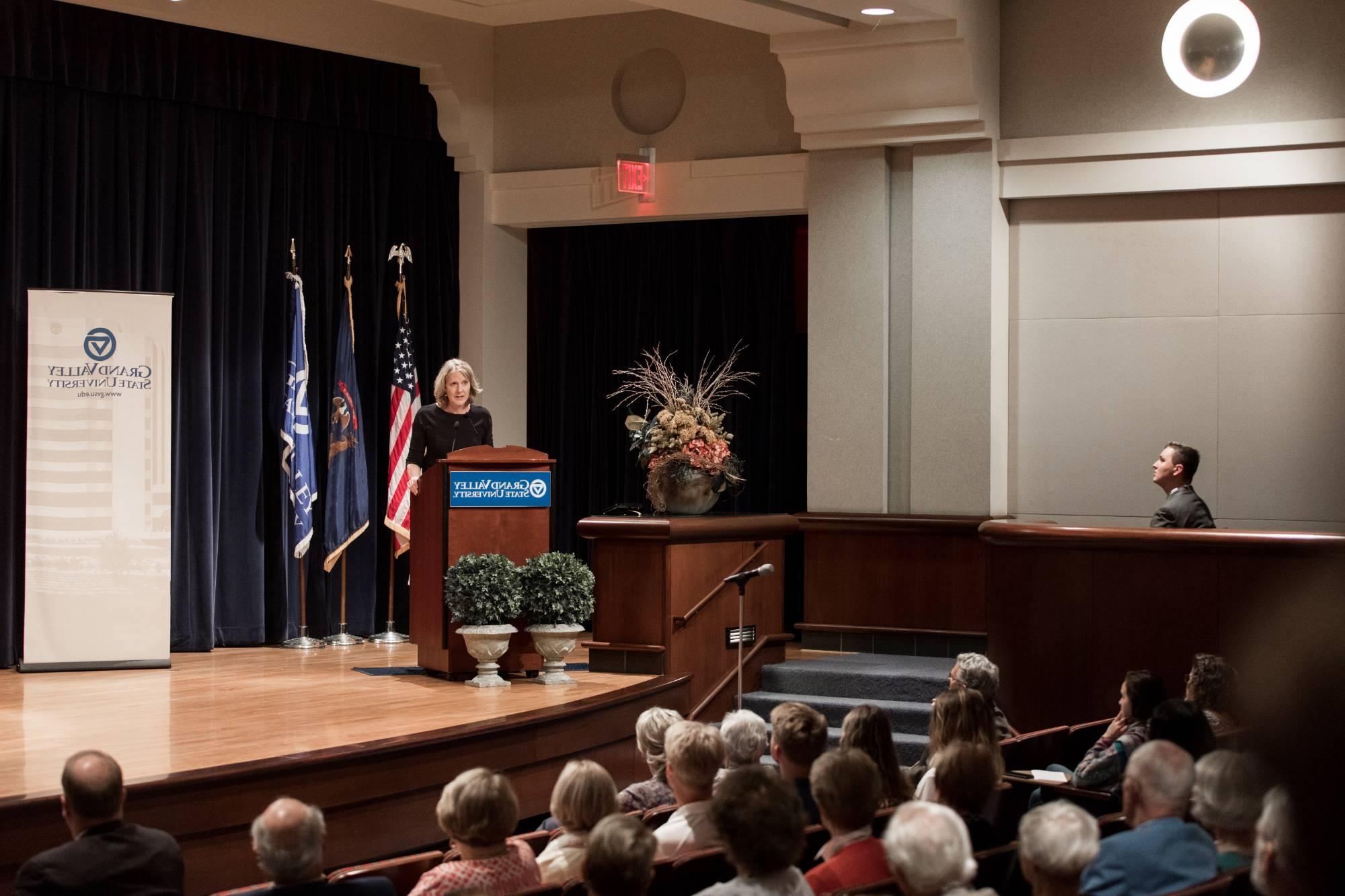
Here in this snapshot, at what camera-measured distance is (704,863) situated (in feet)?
10.6

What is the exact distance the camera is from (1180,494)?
6.71 metres

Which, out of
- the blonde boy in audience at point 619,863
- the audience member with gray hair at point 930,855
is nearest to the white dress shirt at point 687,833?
the blonde boy in audience at point 619,863

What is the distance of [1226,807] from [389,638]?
6613mm

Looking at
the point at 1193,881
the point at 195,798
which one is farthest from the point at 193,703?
the point at 1193,881

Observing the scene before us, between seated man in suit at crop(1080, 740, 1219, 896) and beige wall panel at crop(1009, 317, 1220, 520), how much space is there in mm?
5078

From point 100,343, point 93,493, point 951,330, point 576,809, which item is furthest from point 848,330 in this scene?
point 576,809

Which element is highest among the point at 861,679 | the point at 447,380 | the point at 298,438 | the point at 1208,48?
the point at 1208,48

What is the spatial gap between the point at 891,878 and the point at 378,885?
3.48ft

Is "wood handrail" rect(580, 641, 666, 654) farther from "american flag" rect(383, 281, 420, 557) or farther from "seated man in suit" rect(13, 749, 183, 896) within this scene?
"seated man in suit" rect(13, 749, 183, 896)

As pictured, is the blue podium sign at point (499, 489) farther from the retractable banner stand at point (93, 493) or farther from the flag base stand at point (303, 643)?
the flag base stand at point (303, 643)

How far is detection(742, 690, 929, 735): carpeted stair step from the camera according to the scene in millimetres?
7031

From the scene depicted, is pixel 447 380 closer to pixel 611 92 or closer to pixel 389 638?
pixel 389 638

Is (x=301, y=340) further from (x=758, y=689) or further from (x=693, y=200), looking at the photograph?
(x=758, y=689)

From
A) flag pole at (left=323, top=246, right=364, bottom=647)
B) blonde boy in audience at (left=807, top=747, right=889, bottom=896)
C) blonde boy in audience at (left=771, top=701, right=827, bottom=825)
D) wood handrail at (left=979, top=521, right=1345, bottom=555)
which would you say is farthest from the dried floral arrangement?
blonde boy in audience at (left=807, top=747, right=889, bottom=896)
